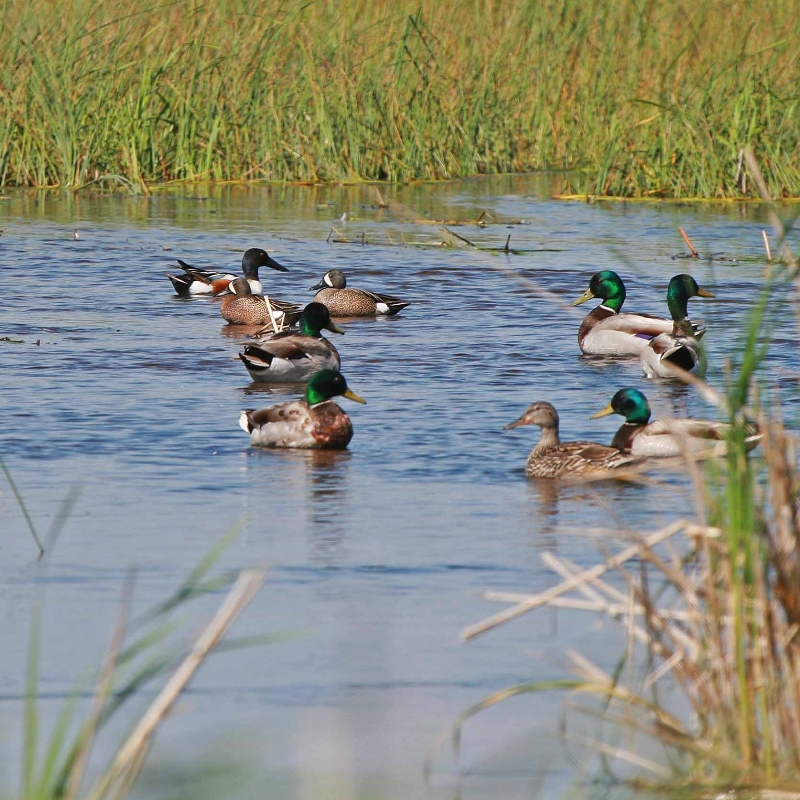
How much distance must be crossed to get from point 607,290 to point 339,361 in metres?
2.67

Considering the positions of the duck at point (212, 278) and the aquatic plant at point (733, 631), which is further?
the duck at point (212, 278)

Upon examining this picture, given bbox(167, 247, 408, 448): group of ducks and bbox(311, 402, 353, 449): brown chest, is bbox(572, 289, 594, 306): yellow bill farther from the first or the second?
bbox(311, 402, 353, 449): brown chest

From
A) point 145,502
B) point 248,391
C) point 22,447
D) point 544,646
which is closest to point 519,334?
point 248,391

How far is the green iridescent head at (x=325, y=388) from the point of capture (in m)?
9.21

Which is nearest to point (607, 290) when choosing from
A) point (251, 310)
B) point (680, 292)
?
point (680, 292)

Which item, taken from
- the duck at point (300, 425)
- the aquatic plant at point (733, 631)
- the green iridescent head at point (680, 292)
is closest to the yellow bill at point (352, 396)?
the duck at point (300, 425)

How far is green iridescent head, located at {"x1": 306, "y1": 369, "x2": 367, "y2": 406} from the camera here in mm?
9211

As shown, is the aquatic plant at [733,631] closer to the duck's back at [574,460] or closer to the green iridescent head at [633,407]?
the duck's back at [574,460]

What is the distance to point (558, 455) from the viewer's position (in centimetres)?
805

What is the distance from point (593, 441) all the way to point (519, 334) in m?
3.41

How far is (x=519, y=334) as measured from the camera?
1241 centimetres

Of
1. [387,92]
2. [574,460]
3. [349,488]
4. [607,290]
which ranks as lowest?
[349,488]

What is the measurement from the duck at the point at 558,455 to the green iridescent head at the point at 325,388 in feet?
3.50

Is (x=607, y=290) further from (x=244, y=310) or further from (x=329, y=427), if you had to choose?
(x=329, y=427)
